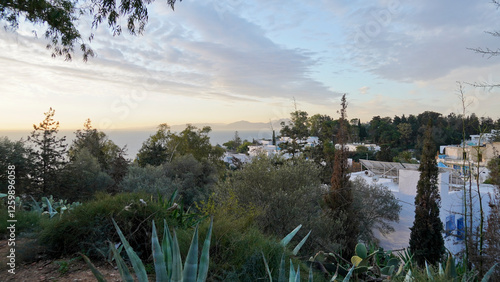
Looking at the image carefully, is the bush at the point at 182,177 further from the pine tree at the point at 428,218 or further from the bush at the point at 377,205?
the pine tree at the point at 428,218

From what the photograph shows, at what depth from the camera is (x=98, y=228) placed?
2951 mm

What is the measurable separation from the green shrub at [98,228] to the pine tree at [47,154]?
9528 mm

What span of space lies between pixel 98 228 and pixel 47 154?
413 inches

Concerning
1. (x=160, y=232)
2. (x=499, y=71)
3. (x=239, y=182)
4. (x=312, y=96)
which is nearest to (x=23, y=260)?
(x=160, y=232)

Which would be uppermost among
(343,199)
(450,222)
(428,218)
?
(343,199)

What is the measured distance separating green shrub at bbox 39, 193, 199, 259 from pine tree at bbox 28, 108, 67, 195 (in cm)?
953

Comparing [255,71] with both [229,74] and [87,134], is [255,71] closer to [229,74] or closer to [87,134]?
[229,74]

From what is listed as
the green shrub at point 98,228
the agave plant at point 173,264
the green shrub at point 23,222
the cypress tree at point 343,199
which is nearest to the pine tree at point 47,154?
the green shrub at point 23,222

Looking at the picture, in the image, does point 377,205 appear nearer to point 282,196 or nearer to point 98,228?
point 282,196

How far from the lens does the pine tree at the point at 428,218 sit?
937 centimetres

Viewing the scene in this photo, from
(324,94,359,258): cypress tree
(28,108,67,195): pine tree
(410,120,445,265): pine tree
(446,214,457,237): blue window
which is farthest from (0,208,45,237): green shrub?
(446,214,457,237): blue window

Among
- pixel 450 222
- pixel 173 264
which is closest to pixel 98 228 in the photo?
pixel 173 264

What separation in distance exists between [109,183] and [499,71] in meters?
15.2

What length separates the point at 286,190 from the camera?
7.40 meters
